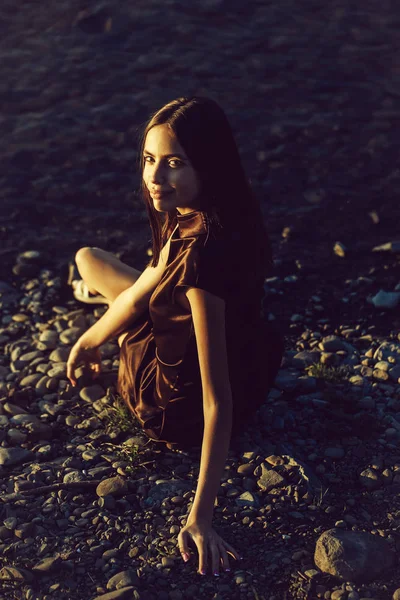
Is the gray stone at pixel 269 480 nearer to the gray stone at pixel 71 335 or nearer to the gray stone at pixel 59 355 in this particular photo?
the gray stone at pixel 59 355

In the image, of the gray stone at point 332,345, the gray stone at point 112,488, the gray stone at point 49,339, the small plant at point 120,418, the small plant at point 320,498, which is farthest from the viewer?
the gray stone at point 49,339

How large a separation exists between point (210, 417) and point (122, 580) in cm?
88

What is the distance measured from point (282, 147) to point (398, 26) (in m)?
3.47

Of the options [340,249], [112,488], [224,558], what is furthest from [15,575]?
[340,249]

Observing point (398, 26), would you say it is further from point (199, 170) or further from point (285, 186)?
point (199, 170)

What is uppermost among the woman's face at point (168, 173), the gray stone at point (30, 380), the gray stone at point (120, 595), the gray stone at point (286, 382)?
the woman's face at point (168, 173)

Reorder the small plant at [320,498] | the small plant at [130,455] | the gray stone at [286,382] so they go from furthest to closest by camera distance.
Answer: the gray stone at [286,382] → the small plant at [130,455] → the small plant at [320,498]

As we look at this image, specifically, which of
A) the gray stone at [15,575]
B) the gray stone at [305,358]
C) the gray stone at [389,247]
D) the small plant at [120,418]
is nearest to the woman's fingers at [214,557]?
the gray stone at [15,575]

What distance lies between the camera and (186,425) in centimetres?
483

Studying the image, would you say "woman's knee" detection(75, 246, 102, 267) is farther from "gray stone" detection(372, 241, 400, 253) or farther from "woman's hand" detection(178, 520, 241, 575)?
"gray stone" detection(372, 241, 400, 253)

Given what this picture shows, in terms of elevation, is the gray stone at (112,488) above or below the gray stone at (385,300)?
above

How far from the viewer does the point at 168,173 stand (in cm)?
420

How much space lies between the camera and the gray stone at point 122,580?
Answer: 13.1 ft

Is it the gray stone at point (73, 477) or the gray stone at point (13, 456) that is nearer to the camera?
the gray stone at point (73, 477)
